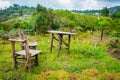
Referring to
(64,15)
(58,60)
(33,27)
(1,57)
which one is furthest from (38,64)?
(64,15)

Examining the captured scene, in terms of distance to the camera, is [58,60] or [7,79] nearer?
[7,79]

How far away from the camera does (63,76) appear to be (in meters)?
7.33

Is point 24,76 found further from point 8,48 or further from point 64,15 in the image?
point 64,15

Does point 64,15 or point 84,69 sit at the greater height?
point 64,15

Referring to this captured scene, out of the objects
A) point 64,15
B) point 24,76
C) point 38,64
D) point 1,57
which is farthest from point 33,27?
point 24,76

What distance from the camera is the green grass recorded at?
7290 mm

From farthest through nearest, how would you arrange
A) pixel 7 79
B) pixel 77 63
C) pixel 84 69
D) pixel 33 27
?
pixel 33 27 → pixel 77 63 → pixel 84 69 → pixel 7 79

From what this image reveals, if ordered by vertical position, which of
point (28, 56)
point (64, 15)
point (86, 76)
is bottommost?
point (86, 76)

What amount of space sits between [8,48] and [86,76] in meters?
6.32

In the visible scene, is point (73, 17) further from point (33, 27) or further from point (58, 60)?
point (58, 60)

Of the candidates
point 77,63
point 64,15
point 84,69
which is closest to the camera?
point 84,69

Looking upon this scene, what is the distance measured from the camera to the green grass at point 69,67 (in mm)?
7290

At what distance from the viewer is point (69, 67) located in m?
8.41

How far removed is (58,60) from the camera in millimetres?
9445
